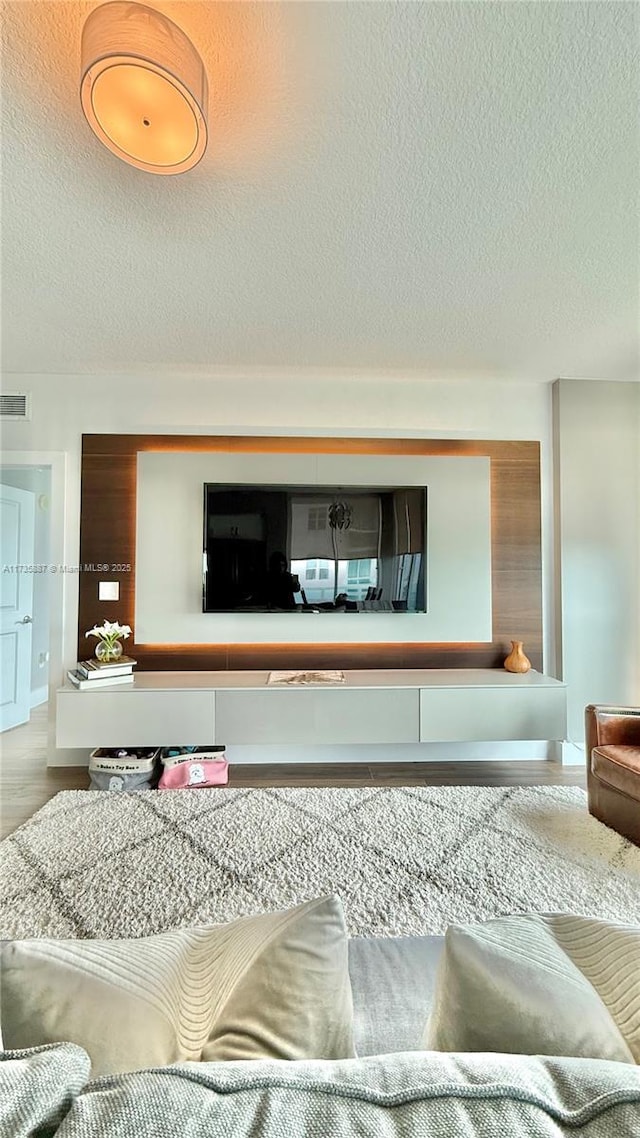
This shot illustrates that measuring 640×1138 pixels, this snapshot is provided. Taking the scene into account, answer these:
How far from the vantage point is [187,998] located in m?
Result: 0.63

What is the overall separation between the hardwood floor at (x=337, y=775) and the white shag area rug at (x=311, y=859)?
17 centimetres

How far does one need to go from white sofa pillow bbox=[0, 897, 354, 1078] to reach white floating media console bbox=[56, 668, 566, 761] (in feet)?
6.84

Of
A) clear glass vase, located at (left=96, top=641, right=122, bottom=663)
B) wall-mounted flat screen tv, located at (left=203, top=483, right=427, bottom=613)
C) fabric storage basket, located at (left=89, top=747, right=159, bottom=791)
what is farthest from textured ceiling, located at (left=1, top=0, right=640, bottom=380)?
fabric storage basket, located at (left=89, top=747, right=159, bottom=791)

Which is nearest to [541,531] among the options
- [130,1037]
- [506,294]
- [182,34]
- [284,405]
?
[506,294]

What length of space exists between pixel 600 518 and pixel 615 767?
5.80 ft

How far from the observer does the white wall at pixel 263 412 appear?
10.4 ft

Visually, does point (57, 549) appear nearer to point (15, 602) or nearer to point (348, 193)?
point (15, 602)

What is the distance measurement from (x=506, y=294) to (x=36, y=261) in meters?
2.12

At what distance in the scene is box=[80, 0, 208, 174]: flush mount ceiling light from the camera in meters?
1.06

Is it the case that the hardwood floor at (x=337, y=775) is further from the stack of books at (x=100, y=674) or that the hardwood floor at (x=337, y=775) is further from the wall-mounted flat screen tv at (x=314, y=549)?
the wall-mounted flat screen tv at (x=314, y=549)

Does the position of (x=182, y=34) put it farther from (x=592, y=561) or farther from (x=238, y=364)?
(x=592, y=561)

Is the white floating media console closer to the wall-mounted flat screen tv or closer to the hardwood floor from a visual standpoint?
the hardwood floor

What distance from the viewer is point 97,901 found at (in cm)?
176

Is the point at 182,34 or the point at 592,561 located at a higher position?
the point at 182,34
